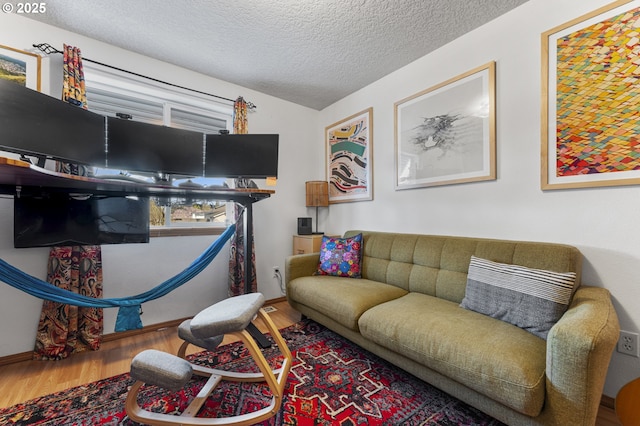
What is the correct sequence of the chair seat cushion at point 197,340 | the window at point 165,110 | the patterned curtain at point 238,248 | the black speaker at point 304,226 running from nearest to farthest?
the chair seat cushion at point 197,340
the window at point 165,110
the patterned curtain at point 238,248
the black speaker at point 304,226

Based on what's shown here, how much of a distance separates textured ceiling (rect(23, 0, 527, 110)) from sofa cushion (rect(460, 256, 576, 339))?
179cm

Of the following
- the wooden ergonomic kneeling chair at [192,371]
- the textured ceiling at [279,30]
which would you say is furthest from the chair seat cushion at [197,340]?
the textured ceiling at [279,30]

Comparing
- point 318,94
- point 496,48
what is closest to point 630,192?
point 496,48

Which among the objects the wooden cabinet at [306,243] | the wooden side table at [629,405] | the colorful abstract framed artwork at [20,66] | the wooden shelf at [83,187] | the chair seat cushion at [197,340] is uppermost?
the colorful abstract framed artwork at [20,66]

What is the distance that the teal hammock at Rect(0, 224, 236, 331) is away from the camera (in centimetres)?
148

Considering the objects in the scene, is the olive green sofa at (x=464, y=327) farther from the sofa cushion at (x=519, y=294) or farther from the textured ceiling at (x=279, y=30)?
the textured ceiling at (x=279, y=30)

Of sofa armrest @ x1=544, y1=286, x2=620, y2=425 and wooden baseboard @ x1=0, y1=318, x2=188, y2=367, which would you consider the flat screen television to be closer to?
wooden baseboard @ x1=0, y1=318, x2=188, y2=367

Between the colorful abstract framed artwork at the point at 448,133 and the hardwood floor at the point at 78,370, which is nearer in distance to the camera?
the hardwood floor at the point at 78,370

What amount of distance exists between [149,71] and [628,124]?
3498 mm

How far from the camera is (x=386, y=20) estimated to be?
1.90 m

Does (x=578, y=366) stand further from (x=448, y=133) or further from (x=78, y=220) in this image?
(x=78, y=220)

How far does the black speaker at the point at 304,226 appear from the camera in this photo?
320cm

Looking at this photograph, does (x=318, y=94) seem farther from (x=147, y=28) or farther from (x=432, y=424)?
(x=432, y=424)

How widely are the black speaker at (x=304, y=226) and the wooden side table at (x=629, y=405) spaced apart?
103 inches
